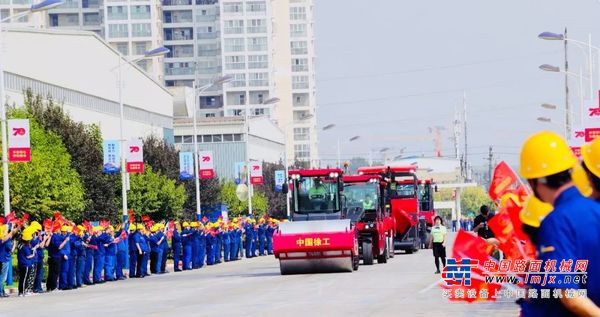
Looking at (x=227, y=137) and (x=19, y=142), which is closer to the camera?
(x=19, y=142)

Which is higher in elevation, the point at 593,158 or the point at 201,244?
the point at 593,158

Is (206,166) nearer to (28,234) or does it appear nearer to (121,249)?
(121,249)

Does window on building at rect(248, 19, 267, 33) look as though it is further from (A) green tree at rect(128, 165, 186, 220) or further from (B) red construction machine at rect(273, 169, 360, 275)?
(B) red construction machine at rect(273, 169, 360, 275)

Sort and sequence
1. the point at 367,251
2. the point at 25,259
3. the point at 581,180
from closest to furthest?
1. the point at 581,180
2. the point at 25,259
3. the point at 367,251

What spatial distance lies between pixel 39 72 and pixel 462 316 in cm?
Answer: 5224

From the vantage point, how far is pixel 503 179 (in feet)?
37.7

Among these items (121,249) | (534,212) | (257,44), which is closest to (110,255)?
(121,249)

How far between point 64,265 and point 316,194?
24.2 feet

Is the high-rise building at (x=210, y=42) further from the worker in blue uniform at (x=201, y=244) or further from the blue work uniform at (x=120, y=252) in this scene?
the blue work uniform at (x=120, y=252)

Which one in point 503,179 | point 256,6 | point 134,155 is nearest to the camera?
point 503,179

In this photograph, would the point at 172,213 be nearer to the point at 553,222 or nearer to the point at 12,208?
the point at 12,208

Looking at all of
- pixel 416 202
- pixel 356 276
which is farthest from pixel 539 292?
pixel 416 202

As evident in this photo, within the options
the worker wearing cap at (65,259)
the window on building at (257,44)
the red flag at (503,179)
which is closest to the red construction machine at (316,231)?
the worker wearing cap at (65,259)

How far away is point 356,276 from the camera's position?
3588cm
